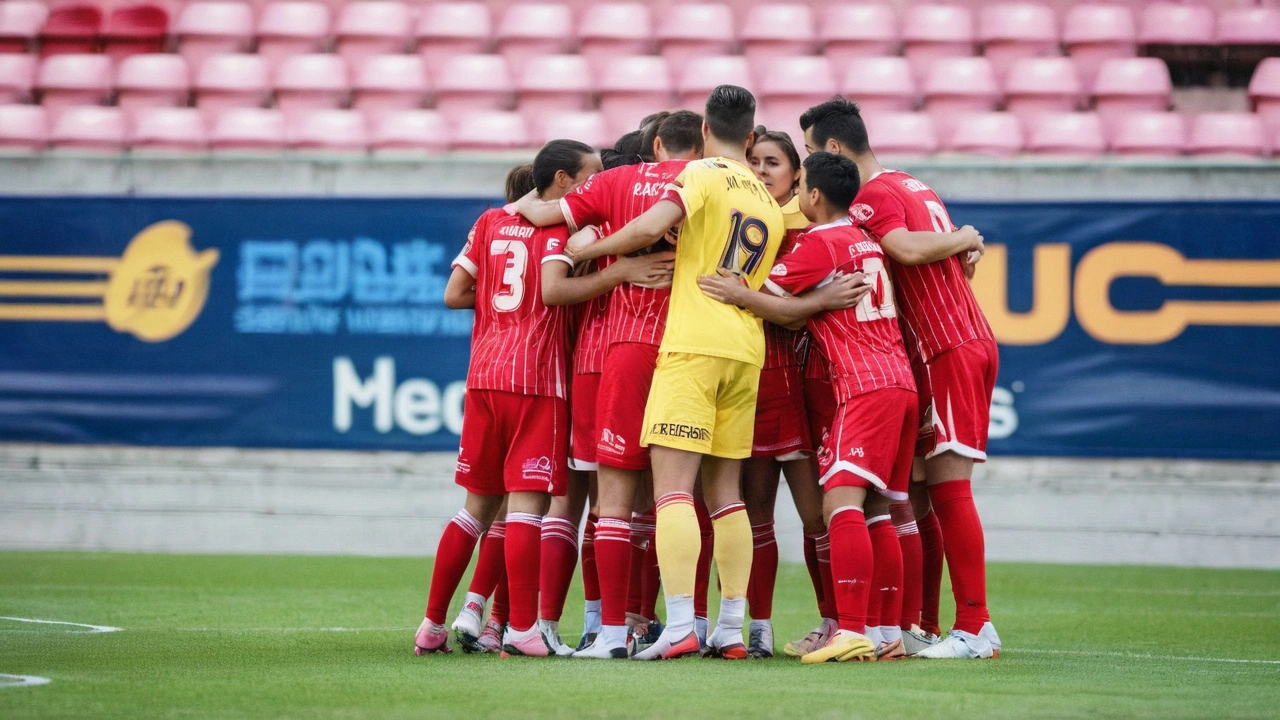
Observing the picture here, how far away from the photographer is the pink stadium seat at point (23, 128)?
11609 millimetres

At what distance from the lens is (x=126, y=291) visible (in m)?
10.3

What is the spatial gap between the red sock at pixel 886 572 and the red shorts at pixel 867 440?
19 cm

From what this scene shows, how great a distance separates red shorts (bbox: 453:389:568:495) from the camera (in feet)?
18.0

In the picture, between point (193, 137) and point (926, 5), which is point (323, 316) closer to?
point (193, 137)

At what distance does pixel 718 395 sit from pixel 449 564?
1.23m

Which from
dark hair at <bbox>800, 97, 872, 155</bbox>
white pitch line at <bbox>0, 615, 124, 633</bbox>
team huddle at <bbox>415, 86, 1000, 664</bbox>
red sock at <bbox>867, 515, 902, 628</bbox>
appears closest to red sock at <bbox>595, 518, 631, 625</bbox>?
team huddle at <bbox>415, 86, 1000, 664</bbox>

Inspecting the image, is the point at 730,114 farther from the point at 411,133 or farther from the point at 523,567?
the point at 411,133

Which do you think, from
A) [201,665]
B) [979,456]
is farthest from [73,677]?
[979,456]

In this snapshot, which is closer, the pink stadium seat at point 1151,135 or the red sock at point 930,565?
the red sock at point 930,565

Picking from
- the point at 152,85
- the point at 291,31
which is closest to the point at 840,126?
the point at 291,31

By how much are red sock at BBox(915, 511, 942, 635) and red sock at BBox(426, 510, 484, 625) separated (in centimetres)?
184

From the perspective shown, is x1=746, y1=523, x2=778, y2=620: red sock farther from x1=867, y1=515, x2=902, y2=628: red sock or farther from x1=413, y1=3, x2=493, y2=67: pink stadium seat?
x1=413, y1=3, x2=493, y2=67: pink stadium seat

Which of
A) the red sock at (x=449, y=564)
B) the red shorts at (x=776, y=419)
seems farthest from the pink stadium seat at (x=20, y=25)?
the red shorts at (x=776, y=419)

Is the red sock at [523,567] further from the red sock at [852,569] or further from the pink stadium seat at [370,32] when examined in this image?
the pink stadium seat at [370,32]
